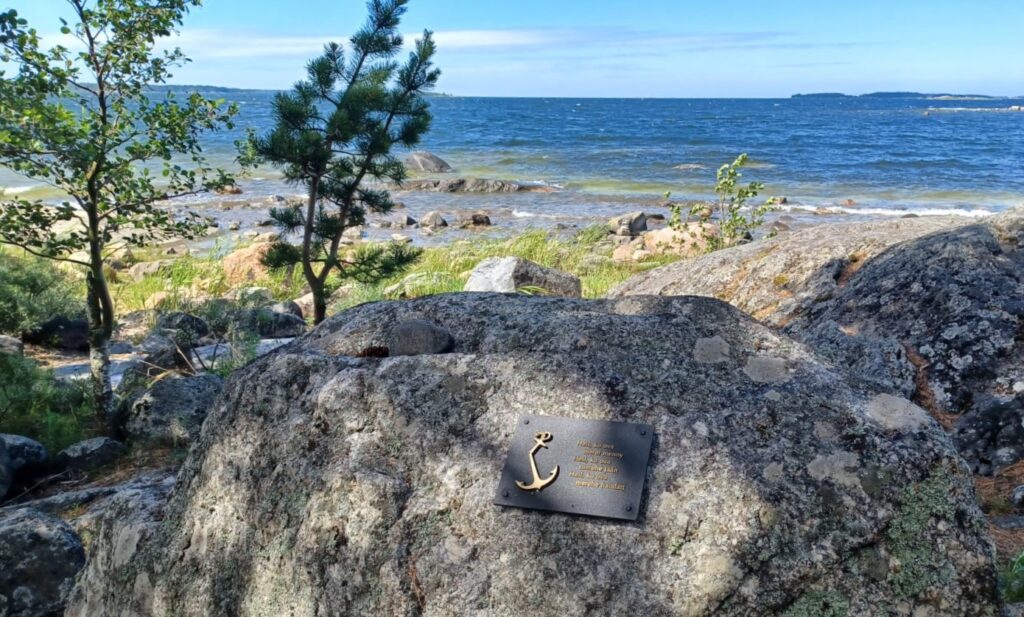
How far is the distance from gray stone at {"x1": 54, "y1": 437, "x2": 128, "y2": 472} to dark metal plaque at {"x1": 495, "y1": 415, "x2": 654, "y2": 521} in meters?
4.53

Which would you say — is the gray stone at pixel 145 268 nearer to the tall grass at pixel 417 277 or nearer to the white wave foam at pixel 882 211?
the tall grass at pixel 417 277

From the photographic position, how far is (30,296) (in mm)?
9375

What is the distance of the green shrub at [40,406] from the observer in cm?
664

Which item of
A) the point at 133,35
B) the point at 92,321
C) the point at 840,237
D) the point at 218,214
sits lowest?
the point at 218,214

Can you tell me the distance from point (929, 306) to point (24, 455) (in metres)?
6.14

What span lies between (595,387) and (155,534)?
1.90 m

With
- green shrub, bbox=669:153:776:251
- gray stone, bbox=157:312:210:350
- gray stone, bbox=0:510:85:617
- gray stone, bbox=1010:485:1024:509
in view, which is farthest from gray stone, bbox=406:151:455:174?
gray stone, bbox=1010:485:1024:509

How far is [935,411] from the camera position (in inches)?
185

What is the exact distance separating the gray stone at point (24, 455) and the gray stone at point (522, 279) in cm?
481

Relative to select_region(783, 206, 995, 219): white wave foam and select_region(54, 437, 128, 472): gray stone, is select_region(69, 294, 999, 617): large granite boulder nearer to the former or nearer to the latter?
select_region(54, 437, 128, 472): gray stone

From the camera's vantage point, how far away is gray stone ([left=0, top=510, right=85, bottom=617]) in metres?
3.96

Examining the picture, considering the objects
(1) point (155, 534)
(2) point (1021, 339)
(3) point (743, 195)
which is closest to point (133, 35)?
(1) point (155, 534)

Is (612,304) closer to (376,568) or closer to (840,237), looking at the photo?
(376,568)

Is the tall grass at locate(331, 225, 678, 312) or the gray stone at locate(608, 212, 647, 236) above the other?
the tall grass at locate(331, 225, 678, 312)
